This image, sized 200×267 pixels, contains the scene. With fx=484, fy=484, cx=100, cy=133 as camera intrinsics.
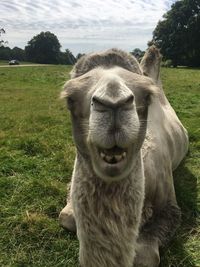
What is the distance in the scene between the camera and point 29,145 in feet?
21.7

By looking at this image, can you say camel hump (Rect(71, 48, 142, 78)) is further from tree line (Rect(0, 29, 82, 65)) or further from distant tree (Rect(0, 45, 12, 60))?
distant tree (Rect(0, 45, 12, 60))

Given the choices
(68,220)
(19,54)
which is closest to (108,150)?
(68,220)

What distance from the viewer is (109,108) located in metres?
2.29

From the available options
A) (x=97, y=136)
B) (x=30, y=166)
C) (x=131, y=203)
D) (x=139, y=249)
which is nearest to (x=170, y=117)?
(x=30, y=166)

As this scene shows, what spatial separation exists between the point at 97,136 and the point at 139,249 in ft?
4.82

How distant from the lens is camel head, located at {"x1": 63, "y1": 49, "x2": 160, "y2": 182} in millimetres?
2307

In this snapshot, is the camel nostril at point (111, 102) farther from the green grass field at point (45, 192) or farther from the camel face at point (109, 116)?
the green grass field at point (45, 192)

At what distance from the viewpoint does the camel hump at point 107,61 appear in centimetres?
291

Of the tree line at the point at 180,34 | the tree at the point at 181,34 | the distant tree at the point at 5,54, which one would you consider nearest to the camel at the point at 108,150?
the tree line at the point at 180,34

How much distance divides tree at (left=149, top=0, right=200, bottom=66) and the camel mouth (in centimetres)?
3879

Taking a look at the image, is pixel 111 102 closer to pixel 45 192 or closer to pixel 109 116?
pixel 109 116

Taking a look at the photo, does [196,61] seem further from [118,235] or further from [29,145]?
[118,235]

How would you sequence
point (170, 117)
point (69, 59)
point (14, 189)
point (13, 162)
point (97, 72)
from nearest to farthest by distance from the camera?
point (97, 72)
point (69, 59)
point (14, 189)
point (170, 117)
point (13, 162)

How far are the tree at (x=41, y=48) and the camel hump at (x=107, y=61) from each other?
4668 centimetres
